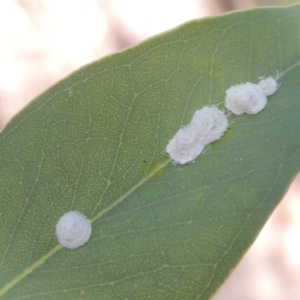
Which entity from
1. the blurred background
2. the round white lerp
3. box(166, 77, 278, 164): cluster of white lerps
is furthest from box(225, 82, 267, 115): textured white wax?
the blurred background

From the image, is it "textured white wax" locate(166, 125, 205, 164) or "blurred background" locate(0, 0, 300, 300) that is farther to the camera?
"blurred background" locate(0, 0, 300, 300)

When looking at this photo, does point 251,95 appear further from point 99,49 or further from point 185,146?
point 99,49

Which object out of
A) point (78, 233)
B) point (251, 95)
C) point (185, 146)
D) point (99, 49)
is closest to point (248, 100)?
point (251, 95)

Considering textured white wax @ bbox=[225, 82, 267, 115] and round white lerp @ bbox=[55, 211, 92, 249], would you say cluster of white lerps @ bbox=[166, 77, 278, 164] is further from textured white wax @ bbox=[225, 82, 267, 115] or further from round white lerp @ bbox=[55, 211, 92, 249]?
round white lerp @ bbox=[55, 211, 92, 249]

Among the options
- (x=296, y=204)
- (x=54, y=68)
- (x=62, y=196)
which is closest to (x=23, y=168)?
(x=62, y=196)

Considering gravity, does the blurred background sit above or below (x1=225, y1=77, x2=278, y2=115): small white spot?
above

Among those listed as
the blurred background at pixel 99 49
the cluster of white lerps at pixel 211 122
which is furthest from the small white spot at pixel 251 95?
the blurred background at pixel 99 49

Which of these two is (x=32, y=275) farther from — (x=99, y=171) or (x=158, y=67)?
(x=158, y=67)
